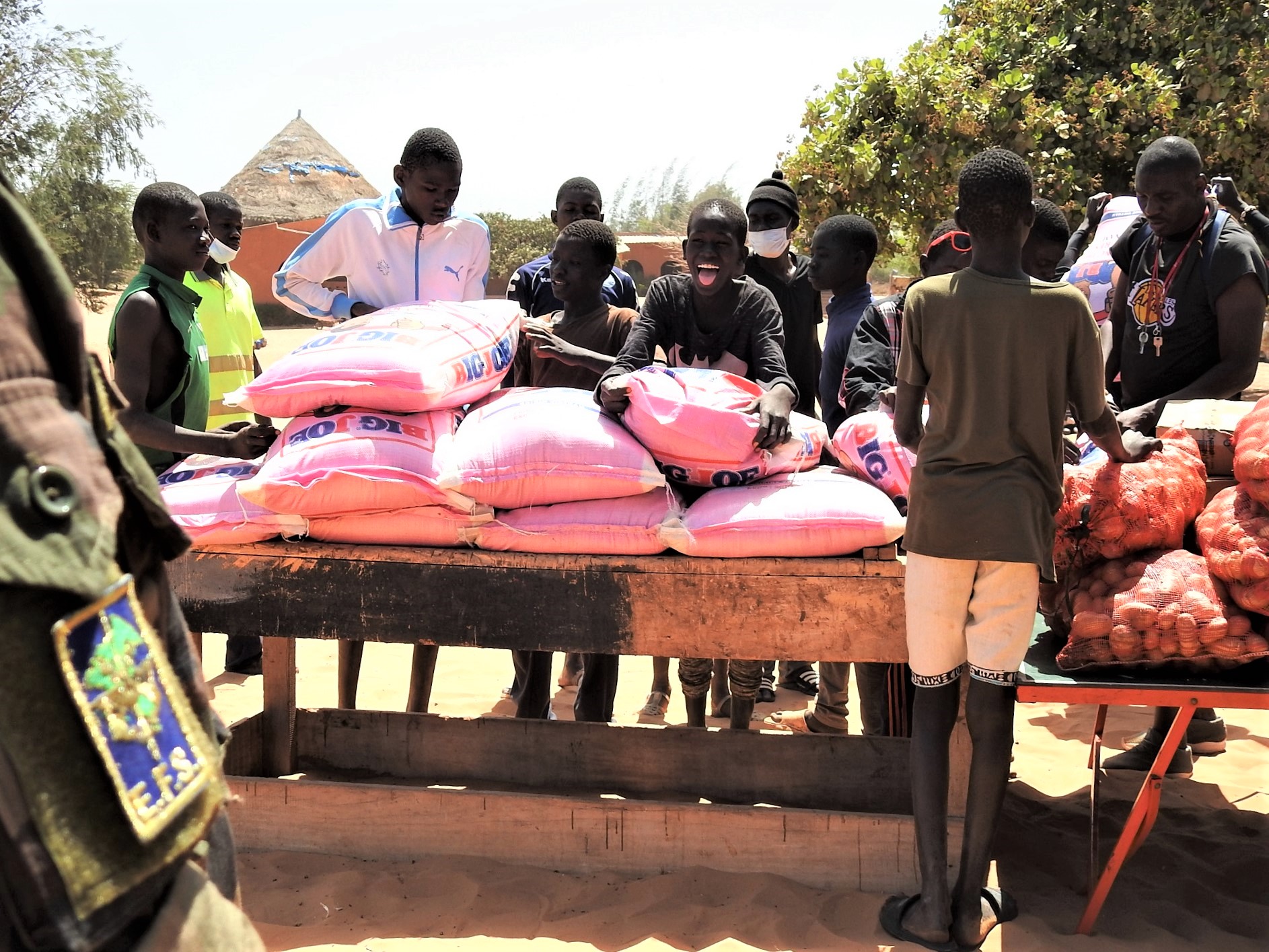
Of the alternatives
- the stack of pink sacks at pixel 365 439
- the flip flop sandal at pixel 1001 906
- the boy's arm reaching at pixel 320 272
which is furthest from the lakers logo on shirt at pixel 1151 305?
the boy's arm reaching at pixel 320 272

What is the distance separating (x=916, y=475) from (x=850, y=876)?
1.20 meters

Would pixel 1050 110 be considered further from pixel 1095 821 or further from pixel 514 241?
pixel 514 241

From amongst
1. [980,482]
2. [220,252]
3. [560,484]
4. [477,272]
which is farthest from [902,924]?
[220,252]

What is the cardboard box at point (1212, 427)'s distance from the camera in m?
3.44

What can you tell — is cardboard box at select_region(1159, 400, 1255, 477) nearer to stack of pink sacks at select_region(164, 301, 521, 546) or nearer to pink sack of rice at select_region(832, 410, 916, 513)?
pink sack of rice at select_region(832, 410, 916, 513)

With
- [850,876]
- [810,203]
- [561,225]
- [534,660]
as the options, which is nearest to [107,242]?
[810,203]

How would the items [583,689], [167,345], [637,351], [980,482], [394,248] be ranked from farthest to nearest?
[583,689] → [394,248] → [167,345] → [637,351] → [980,482]

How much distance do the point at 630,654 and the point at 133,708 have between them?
2278 mm

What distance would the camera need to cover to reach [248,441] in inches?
139

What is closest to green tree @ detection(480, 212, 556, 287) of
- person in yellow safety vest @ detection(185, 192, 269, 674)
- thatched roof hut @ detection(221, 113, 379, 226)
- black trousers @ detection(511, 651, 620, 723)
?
thatched roof hut @ detection(221, 113, 379, 226)

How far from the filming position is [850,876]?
3.32 m

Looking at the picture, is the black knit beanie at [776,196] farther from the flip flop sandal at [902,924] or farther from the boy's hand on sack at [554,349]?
the flip flop sandal at [902,924]

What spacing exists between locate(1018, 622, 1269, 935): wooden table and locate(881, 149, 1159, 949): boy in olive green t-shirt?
0.14 meters

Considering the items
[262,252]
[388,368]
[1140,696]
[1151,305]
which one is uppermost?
[1151,305]
